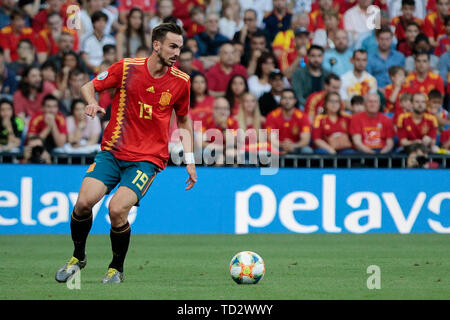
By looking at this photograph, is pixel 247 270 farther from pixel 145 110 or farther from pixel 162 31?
pixel 162 31

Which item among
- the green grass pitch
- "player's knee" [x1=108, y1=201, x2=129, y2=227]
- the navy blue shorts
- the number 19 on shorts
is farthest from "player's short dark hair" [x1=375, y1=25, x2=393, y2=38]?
"player's knee" [x1=108, y1=201, x2=129, y2=227]

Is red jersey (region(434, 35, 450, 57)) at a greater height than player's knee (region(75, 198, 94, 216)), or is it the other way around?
red jersey (region(434, 35, 450, 57))

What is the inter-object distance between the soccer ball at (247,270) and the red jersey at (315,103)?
8.50 meters

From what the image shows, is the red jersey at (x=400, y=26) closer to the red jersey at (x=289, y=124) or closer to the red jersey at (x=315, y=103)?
the red jersey at (x=315, y=103)

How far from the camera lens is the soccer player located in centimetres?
855

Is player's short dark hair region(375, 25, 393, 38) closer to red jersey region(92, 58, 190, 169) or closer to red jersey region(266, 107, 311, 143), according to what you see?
red jersey region(266, 107, 311, 143)

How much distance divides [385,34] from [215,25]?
342cm

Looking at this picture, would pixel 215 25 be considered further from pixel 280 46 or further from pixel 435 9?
pixel 435 9

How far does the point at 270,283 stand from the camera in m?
8.65

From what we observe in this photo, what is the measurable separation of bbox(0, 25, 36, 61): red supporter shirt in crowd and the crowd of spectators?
0.06 feet

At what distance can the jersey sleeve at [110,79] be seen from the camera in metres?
8.72

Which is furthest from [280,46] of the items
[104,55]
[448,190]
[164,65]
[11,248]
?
[164,65]

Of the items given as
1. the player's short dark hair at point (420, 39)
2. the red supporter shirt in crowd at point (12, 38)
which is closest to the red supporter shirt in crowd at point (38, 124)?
the red supporter shirt in crowd at point (12, 38)

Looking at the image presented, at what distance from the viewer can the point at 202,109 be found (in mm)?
16000
